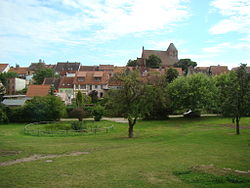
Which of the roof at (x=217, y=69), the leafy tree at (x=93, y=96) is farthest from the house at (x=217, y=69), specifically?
the leafy tree at (x=93, y=96)

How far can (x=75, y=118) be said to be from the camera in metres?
62.0

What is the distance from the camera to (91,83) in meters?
85.9

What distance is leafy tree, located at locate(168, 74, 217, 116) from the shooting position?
52844 mm

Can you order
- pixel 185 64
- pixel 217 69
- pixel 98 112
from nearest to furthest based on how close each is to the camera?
pixel 98 112, pixel 217 69, pixel 185 64

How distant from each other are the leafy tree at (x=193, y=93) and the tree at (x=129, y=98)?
22378 millimetres

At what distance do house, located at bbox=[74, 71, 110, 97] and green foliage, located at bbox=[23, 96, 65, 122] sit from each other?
29.3m

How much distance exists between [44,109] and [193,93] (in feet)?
101

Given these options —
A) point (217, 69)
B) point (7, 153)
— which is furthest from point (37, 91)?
point (217, 69)

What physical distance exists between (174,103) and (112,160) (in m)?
39.9

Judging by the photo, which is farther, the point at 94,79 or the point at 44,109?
the point at 94,79

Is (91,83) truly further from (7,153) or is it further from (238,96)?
(7,153)

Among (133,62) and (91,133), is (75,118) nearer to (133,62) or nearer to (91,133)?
(91,133)

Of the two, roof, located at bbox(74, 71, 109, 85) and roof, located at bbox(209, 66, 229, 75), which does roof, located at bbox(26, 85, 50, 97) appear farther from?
roof, located at bbox(209, 66, 229, 75)

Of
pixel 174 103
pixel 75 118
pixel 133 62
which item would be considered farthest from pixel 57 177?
pixel 133 62
